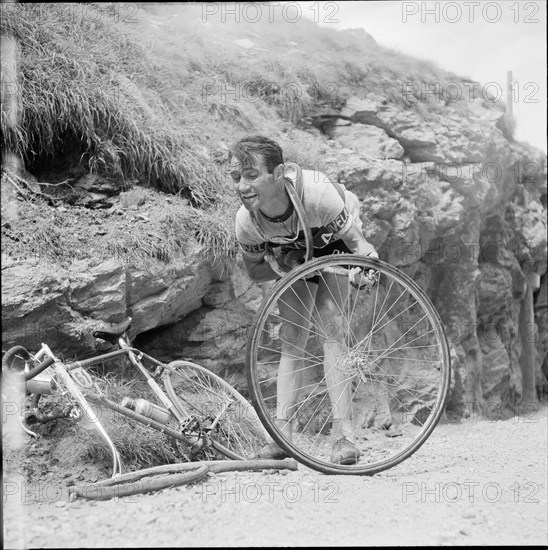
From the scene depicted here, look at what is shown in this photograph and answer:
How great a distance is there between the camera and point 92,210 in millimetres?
4469

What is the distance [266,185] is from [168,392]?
132 cm

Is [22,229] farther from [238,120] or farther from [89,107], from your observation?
[238,120]

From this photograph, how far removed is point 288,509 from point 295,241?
1.41m

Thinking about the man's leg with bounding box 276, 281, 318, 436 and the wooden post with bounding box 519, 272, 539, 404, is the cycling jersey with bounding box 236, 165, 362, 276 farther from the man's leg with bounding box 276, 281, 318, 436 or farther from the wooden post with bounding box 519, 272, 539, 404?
the wooden post with bounding box 519, 272, 539, 404

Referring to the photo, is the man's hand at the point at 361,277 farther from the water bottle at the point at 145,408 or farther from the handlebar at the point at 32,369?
the handlebar at the point at 32,369

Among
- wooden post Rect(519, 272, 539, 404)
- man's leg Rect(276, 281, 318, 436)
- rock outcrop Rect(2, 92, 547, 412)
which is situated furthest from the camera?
wooden post Rect(519, 272, 539, 404)

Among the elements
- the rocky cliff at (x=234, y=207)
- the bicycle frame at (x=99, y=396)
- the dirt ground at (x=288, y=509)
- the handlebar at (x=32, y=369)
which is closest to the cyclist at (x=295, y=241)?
the dirt ground at (x=288, y=509)

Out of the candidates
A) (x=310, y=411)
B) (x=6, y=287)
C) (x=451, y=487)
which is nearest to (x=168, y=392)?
(x=6, y=287)

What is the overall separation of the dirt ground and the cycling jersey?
1.21m

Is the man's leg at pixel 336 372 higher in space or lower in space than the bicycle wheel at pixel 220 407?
higher

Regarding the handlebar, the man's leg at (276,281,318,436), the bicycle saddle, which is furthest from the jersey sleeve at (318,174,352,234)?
the handlebar

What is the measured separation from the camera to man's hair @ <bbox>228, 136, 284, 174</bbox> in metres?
3.29

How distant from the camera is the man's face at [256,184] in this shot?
10.8 ft

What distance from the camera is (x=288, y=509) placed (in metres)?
2.71
